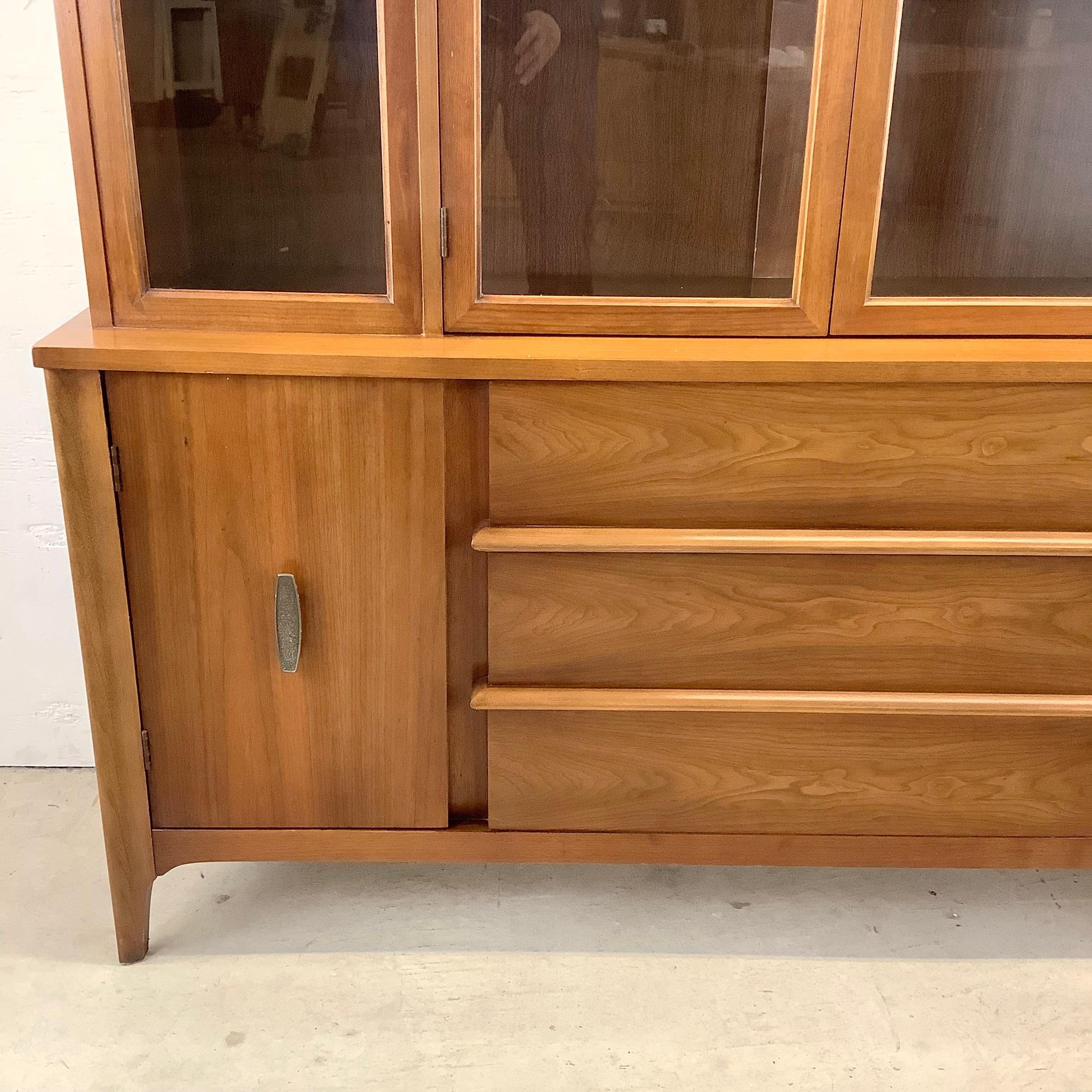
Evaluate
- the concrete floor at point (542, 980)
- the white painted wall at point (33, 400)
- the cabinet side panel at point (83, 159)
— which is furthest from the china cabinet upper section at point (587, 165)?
the concrete floor at point (542, 980)

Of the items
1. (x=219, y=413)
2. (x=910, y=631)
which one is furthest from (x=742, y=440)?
(x=219, y=413)

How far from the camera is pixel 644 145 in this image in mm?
1231

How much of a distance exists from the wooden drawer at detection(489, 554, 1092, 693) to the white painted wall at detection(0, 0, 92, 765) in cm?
83

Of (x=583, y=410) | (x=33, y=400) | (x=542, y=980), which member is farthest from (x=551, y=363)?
(x=33, y=400)

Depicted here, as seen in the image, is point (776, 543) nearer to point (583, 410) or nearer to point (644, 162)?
point (583, 410)

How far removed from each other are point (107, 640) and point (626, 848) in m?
0.68

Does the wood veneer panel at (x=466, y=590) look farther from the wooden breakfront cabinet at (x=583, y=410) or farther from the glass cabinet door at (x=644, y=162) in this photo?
the glass cabinet door at (x=644, y=162)

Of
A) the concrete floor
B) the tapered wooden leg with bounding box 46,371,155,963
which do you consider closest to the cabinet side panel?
the tapered wooden leg with bounding box 46,371,155,963

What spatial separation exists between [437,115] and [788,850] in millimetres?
977

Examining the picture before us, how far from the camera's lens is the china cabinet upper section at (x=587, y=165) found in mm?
1158

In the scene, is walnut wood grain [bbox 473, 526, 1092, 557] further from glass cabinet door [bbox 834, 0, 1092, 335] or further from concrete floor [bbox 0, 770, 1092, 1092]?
concrete floor [bbox 0, 770, 1092, 1092]

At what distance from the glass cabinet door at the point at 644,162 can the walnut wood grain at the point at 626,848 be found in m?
0.63

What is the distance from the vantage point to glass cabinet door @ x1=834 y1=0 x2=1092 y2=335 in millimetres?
1184

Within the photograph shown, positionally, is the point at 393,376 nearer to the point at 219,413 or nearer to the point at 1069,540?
the point at 219,413
